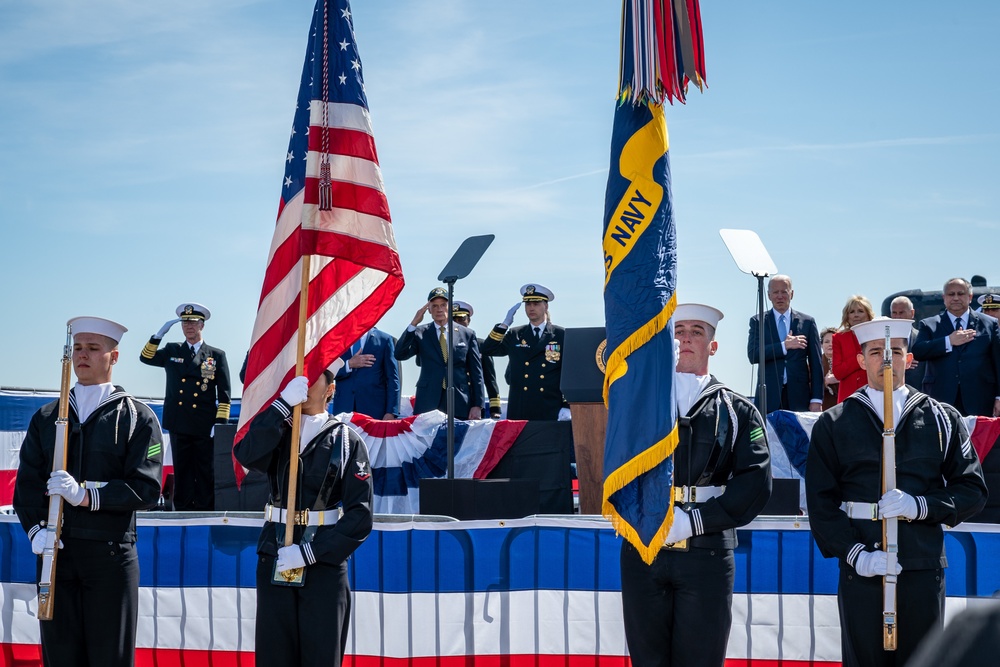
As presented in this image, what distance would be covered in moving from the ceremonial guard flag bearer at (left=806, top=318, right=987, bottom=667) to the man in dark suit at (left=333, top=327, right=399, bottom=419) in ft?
22.8

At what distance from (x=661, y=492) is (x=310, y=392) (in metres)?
1.80

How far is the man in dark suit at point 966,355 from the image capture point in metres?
10.4

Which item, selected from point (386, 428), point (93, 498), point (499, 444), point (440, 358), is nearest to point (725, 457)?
point (93, 498)

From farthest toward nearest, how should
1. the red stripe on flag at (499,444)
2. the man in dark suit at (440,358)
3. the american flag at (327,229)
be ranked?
the man in dark suit at (440,358) < the red stripe on flag at (499,444) < the american flag at (327,229)

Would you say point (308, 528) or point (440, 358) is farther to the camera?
point (440, 358)

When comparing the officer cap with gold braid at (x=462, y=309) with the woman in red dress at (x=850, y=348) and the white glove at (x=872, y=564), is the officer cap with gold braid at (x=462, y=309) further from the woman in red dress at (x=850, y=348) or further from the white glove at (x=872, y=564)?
the white glove at (x=872, y=564)

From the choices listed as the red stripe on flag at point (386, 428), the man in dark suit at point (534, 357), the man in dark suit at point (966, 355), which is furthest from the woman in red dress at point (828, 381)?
the red stripe on flag at point (386, 428)

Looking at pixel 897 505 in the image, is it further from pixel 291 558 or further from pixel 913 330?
pixel 913 330

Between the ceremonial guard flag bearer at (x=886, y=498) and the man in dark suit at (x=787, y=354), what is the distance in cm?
547

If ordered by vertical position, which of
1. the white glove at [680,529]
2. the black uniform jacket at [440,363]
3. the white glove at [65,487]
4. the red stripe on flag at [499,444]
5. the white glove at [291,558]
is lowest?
the white glove at [291,558]

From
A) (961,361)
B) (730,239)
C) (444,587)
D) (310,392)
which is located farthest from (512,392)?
(310,392)

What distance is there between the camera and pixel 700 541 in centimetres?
508

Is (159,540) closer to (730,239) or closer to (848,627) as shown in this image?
(848,627)

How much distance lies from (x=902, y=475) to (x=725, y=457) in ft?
2.69
